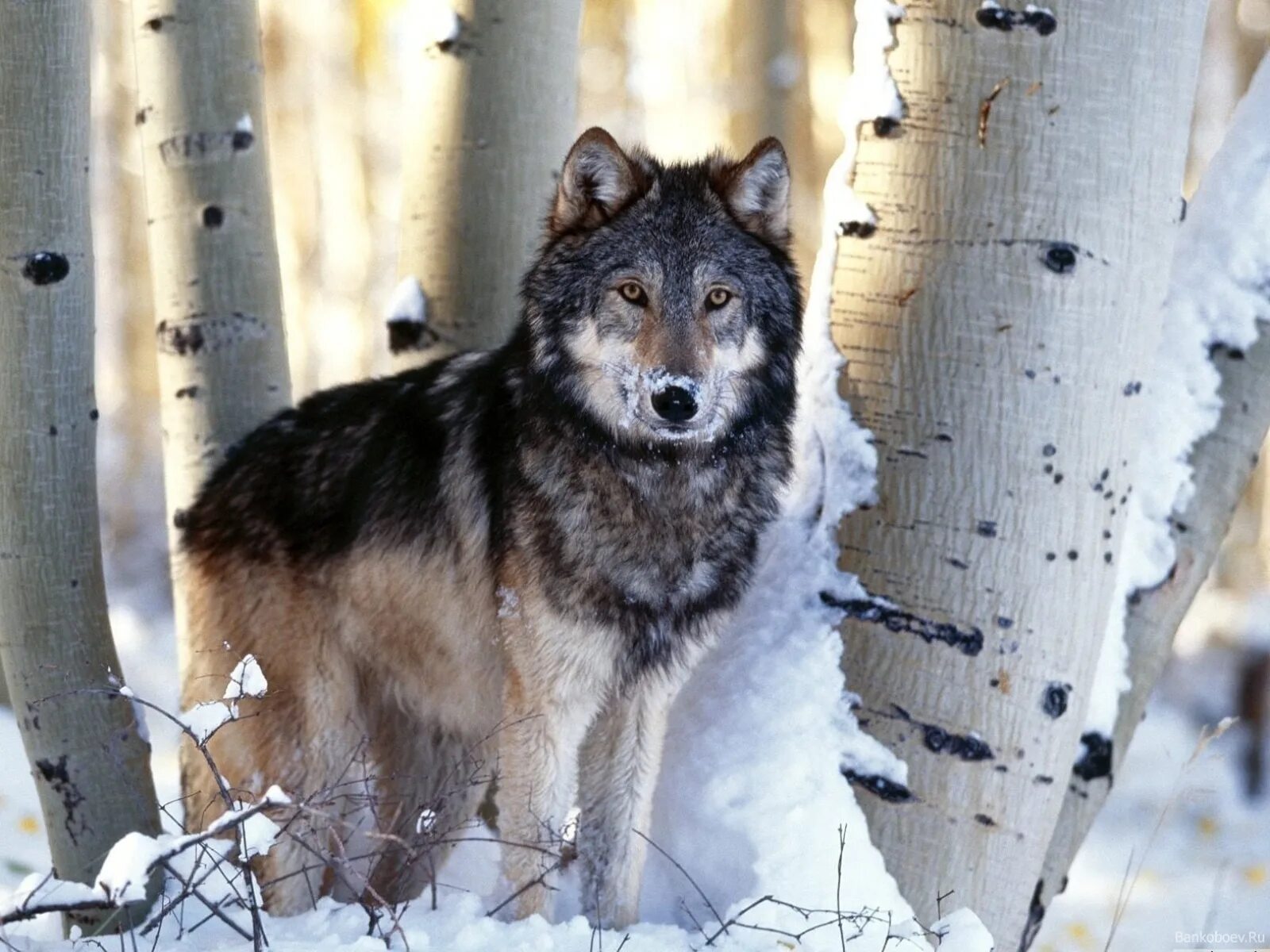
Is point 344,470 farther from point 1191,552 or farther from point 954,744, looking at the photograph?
point 1191,552

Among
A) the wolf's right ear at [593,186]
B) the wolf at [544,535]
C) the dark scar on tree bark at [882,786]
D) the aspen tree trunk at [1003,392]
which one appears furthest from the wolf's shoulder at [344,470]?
the dark scar on tree bark at [882,786]

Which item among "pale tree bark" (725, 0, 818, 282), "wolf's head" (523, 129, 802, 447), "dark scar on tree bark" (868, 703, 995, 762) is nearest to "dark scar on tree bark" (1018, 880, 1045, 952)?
"dark scar on tree bark" (868, 703, 995, 762)

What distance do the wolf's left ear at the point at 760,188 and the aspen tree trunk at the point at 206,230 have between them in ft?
5.32

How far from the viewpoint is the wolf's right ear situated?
338 centimetres

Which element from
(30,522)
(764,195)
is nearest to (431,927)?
(30,522)

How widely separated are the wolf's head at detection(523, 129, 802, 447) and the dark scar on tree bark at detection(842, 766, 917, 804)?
978mm

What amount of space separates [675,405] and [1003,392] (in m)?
0.86

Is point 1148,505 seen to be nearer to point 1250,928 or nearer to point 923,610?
point 923,610

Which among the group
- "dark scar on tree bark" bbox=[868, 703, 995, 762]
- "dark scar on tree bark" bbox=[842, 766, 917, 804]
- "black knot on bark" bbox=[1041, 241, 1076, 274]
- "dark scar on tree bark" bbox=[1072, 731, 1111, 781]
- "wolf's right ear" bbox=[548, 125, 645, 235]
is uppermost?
"wolf's right ear" bbox=[548, 125, 645, 235]

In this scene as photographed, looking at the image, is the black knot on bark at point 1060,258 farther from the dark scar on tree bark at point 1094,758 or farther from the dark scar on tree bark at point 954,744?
the dark scar on tree bark at point 1094,758

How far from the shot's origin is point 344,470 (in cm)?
385

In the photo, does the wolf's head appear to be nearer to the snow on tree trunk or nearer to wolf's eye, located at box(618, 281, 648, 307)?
wolf's eye, located at box(618, 281, 648, 307)

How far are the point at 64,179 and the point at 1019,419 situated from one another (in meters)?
2.67

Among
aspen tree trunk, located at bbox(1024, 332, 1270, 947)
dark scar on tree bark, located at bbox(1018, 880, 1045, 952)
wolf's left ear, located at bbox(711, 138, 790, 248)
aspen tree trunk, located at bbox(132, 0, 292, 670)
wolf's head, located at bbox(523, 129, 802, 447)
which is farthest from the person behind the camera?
aspen tree trunk, located at bbox(132, 0, 292, 670)
